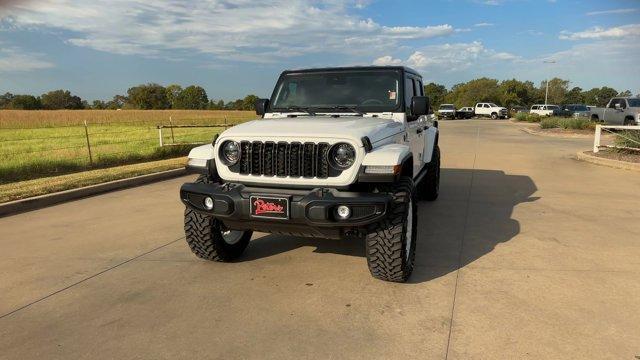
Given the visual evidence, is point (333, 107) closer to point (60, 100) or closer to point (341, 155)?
point (341, 155)

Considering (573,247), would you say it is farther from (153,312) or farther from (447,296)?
(153,312)

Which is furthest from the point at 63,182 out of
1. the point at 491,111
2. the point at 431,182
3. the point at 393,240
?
the point at 491,111

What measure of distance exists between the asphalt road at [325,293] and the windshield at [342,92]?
150 centimetres

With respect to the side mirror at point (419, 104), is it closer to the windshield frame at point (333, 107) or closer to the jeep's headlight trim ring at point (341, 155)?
the windshield frame at point (333, 107)

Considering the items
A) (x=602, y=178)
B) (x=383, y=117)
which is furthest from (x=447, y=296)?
(x=602, y=178)

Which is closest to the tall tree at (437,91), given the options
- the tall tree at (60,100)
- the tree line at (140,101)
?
the tree line at (140,101)

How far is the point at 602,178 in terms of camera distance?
31.9ft

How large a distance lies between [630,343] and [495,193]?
17.2 feet

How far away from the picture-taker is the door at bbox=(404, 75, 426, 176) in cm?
517

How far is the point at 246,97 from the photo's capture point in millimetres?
83062

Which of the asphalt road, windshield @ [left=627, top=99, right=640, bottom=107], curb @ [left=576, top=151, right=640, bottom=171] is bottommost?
curb @ [left=576, top=151, right=640, bottom=171]

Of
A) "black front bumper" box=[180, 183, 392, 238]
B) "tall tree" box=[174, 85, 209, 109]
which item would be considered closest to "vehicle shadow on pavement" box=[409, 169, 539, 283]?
"black front bumper" box=[180, 183, 392, 238]

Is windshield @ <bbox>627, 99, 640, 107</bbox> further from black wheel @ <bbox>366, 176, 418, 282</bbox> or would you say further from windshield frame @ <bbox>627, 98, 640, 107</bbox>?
black wheel @ <bbox>366, 176, 418, 282</bbox>

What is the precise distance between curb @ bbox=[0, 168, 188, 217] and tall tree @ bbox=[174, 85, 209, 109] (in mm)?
107425
